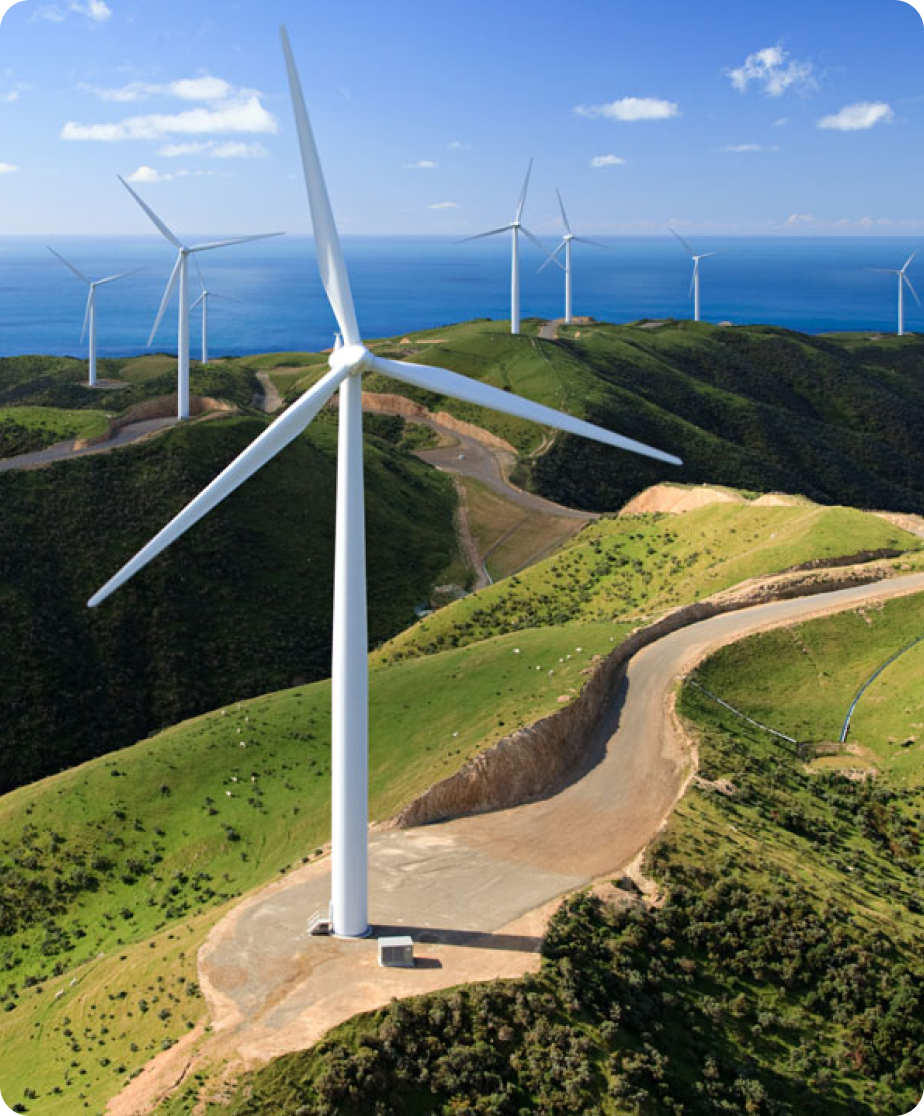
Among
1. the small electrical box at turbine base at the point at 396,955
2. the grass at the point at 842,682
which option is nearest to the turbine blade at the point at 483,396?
the small electrical box at turbine base at the point at 396,955

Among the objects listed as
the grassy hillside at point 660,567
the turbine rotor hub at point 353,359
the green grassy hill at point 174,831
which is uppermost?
the turbine rotor hub at point 353,359

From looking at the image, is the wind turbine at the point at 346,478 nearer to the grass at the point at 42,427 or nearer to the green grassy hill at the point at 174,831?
the green grassy hill at the point at 174,831

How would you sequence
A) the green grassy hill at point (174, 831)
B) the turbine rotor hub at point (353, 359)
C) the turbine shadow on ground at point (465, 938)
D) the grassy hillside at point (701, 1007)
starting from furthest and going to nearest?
the green grassy hill at point (174, 831) < the turbine shadow on ground at point (465, 938) < the turbine rotor hub at point (353, 359) < the grassy hillside at point (701, 1007)

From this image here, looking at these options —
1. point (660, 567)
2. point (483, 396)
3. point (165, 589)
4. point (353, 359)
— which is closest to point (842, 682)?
point (660, 567)

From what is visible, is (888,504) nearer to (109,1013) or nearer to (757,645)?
(757,645)

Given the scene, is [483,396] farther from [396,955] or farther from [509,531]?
[509,531]

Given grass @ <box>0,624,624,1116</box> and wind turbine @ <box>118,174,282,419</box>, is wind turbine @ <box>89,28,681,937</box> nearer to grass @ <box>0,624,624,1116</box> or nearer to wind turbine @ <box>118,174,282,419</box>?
grass @ <box>0,624,624,1116</box>
